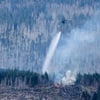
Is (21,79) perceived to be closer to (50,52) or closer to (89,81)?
(89,81)

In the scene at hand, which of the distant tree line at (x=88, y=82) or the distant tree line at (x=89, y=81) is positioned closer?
the distant tree line at (x=88, y=82)

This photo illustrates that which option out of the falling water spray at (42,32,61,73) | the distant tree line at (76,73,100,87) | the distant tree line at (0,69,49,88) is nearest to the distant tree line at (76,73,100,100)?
the distant tree line at (76,73,100,87)

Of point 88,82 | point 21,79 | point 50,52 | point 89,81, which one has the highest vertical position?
point 50,52

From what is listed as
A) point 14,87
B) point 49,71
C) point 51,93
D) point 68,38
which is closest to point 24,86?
point 14,87

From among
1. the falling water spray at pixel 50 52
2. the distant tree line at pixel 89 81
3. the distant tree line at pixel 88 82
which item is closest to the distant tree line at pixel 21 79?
the distant tree line at pixel 89 81

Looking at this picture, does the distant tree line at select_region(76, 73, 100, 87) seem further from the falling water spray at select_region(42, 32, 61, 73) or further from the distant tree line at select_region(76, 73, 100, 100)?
the falling water spray at select_region(42, 32, 61, 73)

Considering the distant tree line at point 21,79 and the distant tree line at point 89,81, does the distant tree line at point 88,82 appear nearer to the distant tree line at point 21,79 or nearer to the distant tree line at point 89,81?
the distant tree line at point 89,81

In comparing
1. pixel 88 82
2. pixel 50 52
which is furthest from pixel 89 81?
pixel 50 52

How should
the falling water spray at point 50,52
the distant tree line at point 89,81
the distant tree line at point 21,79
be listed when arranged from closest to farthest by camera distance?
the distant tree line at point 89,81 → the distant tree line at point 21,79 → the falling water spray at point 50,52

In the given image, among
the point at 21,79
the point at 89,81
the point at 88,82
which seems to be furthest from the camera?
the point at 21,79

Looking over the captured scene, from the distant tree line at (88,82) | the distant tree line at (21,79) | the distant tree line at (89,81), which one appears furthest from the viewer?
the distant tree line at (21,79)

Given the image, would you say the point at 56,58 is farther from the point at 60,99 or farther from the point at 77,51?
the point at 60,99

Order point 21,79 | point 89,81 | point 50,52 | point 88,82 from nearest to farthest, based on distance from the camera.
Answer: point 88,82 < point 89,81 < point 21,79 < point 50,52
